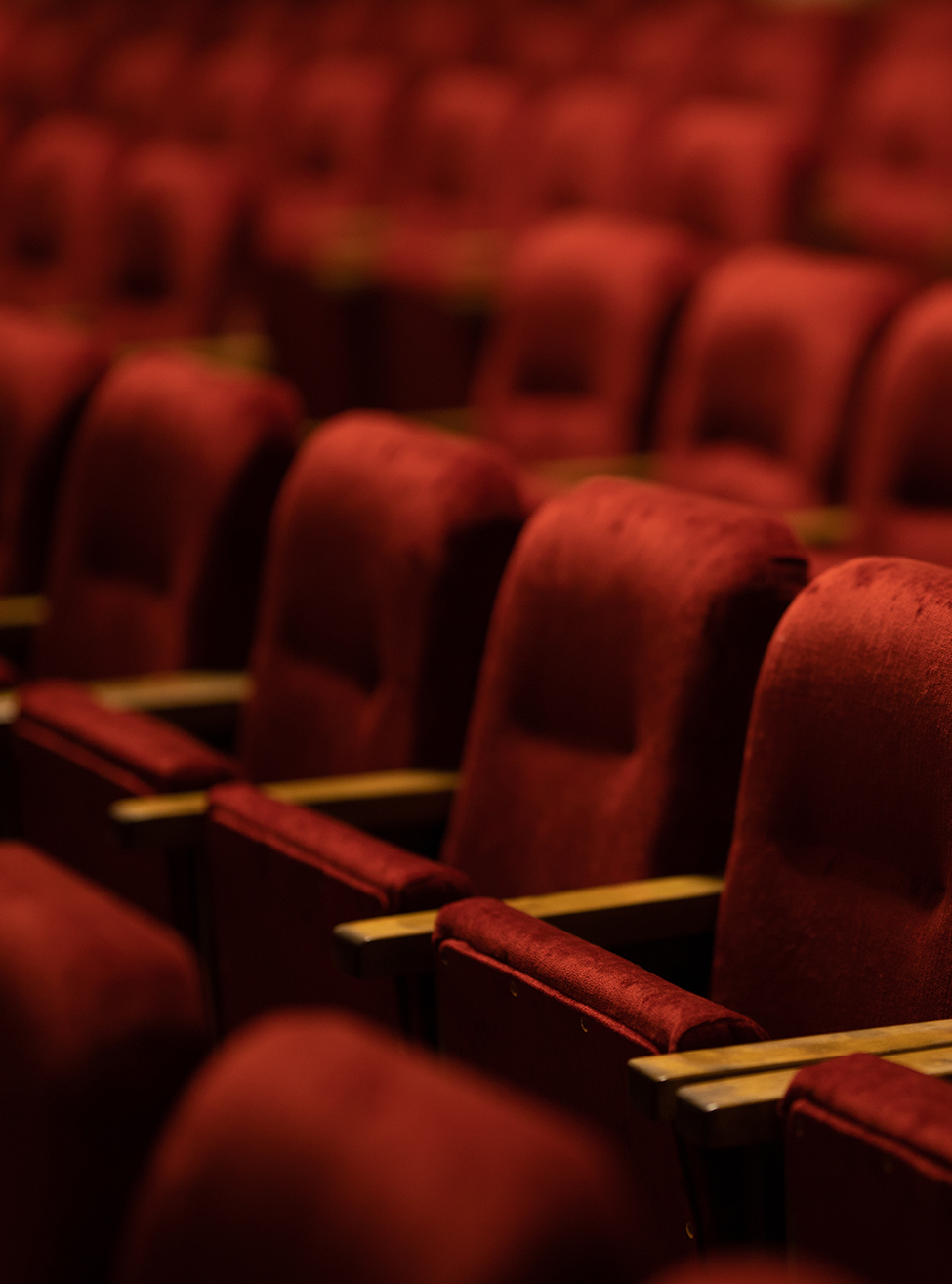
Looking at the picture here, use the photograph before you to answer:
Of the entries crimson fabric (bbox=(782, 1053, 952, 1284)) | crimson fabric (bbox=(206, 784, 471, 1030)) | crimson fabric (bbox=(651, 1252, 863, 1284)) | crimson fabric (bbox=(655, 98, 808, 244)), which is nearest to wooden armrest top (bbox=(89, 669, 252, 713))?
crimson fabric (bbox=(206, 784, 471, 1030))

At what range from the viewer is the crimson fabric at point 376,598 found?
536mm

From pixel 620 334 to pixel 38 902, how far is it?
660 mm

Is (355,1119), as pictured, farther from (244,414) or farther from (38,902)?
(244,414)

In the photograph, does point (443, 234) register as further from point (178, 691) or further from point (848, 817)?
point (848, 817)

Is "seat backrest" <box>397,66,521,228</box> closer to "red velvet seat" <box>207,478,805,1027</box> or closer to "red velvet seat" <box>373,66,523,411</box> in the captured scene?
"red velvet seat" <box>373,66,523,411</box>

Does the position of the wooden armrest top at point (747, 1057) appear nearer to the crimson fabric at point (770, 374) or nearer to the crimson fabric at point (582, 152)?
the crimson fabric at point (770, 374)

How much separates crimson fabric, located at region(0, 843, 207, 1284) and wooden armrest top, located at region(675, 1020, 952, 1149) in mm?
122

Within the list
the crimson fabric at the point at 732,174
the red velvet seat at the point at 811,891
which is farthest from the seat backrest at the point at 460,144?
the red velvet seat at the point at 811,891

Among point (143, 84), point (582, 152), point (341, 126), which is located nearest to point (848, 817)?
point (582, 152)

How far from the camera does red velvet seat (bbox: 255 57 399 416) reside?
130 centimetres

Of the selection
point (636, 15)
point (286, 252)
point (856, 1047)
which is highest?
point (636, 15)

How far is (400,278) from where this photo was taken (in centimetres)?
126

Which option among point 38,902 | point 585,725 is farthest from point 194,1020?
point 585,725

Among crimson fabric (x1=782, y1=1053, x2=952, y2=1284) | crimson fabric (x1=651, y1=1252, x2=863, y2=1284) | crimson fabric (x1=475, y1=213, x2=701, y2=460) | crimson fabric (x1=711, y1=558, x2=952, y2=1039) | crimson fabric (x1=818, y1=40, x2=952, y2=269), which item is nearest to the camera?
crimson fabric (x1=651, y1=1252, x2=863, y2=1284)
